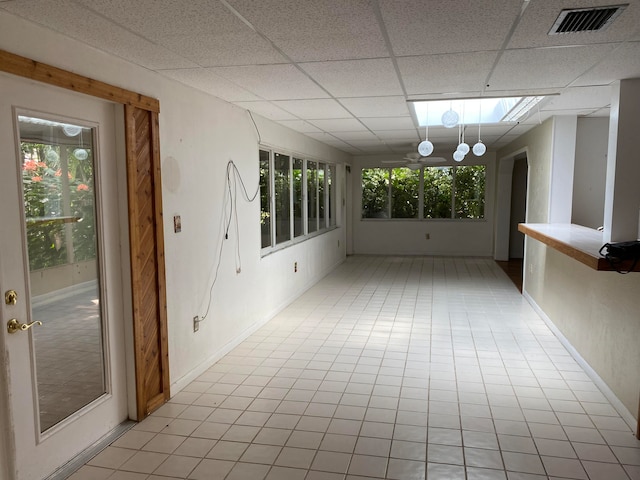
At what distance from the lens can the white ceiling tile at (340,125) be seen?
5.71 m

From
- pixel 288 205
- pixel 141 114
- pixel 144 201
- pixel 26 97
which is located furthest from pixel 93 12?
pixel 288 205

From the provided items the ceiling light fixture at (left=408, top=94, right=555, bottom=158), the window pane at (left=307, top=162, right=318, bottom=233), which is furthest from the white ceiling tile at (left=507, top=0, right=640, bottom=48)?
the window pane at (left=307, top=162, right=318, bottom=233)

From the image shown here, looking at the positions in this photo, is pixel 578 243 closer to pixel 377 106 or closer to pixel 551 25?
pixel 551 25

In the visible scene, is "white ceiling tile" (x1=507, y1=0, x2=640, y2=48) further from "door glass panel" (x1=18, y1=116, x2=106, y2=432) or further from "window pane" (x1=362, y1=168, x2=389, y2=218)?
"window pane" (x1=362, y1=168, x2=389, y2=218)

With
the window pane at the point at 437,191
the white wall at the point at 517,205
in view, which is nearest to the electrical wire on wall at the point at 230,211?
the window pane at the point at 437,191

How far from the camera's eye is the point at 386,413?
330 centimetres

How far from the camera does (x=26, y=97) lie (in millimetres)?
2369

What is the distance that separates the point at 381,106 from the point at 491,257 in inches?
281

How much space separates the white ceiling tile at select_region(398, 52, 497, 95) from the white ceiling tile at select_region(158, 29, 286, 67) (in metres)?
0.87

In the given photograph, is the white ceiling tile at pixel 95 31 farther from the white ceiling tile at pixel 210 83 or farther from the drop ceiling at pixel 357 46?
the white ceiling tile at pixel 210 83

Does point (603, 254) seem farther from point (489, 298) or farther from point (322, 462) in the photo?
point (489, 298)

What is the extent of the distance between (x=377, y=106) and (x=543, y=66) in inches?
70.8

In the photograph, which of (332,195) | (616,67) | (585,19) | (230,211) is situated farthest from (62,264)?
(332,195)

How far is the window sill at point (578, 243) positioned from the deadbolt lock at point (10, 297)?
3.20 m
